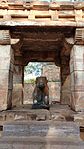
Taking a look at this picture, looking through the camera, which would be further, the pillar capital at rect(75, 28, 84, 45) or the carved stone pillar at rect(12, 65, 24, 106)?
the carved stone pillar at rect(12, 65, 24, 106)

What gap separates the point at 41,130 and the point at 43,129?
1.9 inches

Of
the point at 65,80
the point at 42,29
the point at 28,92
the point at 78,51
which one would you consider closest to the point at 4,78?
the point at 42,29

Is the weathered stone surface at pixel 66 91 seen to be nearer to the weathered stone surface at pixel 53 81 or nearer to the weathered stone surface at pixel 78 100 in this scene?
the weathered stone surface at pixel 78 100

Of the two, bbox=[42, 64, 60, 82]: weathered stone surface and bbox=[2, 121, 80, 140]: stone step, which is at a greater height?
bbox=[2, 121, 80, 140]: stone step

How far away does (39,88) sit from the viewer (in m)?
6.92

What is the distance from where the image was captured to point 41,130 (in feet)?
15.0

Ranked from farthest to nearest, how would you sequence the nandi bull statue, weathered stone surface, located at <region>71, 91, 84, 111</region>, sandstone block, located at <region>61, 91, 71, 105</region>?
sandstone block, located at <region>61, 91, 71, 105</region>
the nandi bull statue
weathered stone surface, located at <region>71, 91, 84, 111</region>

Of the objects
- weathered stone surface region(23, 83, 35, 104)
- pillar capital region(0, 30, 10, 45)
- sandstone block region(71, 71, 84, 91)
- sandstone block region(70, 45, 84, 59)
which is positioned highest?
pillar capital region(0, 30, 10, 45)

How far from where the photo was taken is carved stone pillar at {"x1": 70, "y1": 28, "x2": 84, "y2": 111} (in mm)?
5494

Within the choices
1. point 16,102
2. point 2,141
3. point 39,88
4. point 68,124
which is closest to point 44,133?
point 68,124

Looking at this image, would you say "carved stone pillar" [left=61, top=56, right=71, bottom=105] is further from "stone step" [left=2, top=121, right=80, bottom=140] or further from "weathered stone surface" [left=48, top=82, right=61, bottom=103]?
"weathered stone surface" [left=48, top=82, right=61, bottom=103]

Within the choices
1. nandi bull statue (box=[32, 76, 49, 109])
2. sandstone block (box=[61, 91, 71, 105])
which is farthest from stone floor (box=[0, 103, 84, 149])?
sandstone block (box=[61, 91, 71, 105])

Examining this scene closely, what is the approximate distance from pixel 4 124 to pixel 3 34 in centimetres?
234

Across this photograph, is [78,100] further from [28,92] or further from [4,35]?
[28,92]
